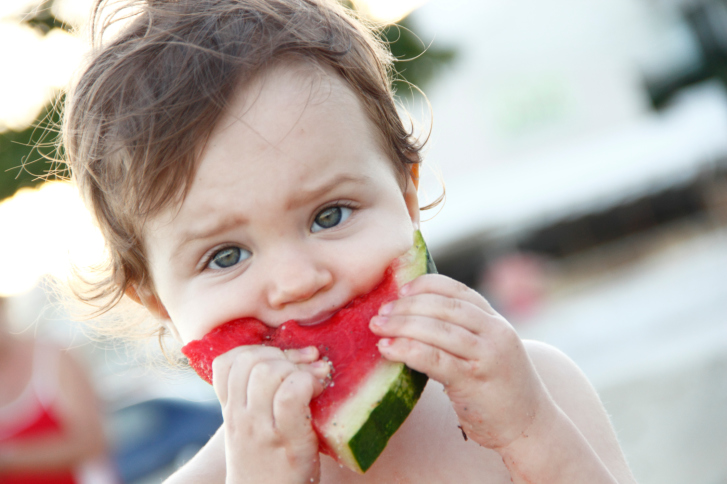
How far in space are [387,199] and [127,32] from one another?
1081mm

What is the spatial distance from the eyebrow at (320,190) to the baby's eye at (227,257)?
212mm

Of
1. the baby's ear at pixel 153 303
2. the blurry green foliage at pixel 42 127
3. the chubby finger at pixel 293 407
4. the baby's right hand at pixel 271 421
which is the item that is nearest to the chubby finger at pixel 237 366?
the baby's right hand at pixel 271 421

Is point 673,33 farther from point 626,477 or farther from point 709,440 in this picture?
point 626,477

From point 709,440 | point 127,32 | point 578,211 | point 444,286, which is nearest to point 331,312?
point 444,286

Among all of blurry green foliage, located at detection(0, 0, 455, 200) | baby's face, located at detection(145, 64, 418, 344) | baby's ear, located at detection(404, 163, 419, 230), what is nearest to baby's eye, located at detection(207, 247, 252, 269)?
baby's face, located at detection(145, 64, 418, 344)

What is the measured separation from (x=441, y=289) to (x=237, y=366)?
1.78ft

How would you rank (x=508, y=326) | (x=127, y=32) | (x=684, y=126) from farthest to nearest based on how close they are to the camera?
(x=684, y=126) < (x=127, y=32) < (x=508, y=326)

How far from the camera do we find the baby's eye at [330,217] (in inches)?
67.4

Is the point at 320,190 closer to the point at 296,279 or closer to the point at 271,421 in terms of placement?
the point at 296,279

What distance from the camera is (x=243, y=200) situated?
159 centimetres

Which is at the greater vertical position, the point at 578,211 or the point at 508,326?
the point at 578,211

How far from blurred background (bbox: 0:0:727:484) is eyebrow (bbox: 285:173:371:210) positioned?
1.18 meters

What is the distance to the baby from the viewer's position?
1.48 meters

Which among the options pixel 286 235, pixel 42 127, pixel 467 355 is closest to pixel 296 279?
pixel 286 235
